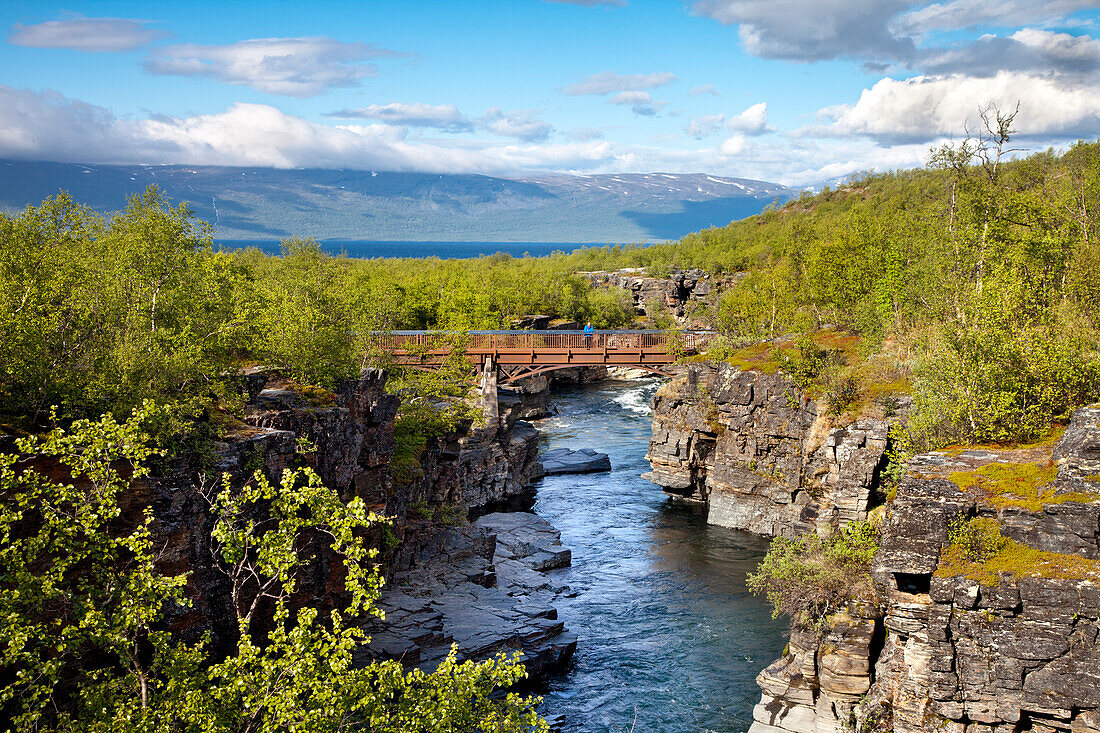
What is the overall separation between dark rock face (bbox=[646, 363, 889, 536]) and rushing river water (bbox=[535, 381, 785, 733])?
2.20 meters

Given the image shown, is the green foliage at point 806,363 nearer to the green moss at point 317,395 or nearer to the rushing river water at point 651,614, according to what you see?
the rushing river water at point 651,614

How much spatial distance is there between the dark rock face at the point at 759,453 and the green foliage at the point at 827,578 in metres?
6.97

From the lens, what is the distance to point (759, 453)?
51.4 m

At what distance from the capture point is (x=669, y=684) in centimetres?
3216

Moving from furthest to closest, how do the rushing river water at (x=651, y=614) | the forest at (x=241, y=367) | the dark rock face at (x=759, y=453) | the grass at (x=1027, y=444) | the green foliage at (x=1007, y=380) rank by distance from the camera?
the dark rock face at (x=759, y=453) < the rushing river water at (x=651, y=614) < the green foliage at (x=1007, y=380) < the grass at (x=1027, y=444) < the forest at (x=241, y=367)

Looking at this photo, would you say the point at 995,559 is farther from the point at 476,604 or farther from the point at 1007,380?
the point at 476,604

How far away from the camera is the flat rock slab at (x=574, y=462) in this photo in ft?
207

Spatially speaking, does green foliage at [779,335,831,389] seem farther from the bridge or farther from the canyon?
the bridge

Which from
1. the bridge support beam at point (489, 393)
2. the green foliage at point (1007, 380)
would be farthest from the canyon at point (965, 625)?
the bridge support beam at point (489, 393)

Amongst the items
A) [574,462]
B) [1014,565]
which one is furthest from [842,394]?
[574,462]

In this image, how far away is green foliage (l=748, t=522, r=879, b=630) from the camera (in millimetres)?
29812

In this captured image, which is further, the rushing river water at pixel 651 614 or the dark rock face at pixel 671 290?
the dark rock face at pixel 671 290

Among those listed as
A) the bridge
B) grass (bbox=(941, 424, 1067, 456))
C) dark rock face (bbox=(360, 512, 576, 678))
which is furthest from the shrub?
the bridge

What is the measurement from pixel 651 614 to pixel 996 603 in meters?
18.6
